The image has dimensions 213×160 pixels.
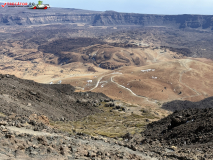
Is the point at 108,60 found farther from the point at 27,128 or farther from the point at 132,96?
the point at 27,128

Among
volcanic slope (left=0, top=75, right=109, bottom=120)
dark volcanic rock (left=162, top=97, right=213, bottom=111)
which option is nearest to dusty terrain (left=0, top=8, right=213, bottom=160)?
dark volcanic rock (left=162, top=97, right=213, bottom=111)

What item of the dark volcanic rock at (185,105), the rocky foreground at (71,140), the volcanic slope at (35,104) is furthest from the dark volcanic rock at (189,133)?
the dark volcanic rock at (185,105)

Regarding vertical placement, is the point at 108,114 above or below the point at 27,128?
below

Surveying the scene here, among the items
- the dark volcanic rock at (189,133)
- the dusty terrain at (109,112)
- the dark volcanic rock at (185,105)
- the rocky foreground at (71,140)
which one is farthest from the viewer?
the dark volcanic rock at (185,105)

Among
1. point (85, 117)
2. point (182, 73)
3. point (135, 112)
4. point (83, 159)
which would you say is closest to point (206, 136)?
point (83, 159)

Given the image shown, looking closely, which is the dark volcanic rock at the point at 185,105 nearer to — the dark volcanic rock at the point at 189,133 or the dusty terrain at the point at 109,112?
the dusty terrain at the point at 109,112

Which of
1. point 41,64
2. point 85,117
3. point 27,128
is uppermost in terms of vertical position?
point 27,128

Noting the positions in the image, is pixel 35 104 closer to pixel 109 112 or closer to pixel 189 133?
pixel 109 112

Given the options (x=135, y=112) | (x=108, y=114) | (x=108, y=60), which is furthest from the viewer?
(x=108, y=60)

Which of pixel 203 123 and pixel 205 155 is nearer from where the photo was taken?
pixel 205 155

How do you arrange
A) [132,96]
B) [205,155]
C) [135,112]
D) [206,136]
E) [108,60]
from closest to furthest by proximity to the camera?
[205,155] < [206,136] < [135,112] < [132,96] < [108,60]

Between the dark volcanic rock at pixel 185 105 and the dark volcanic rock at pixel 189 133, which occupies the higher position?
the dark volcanic rock at pixel 189 133
